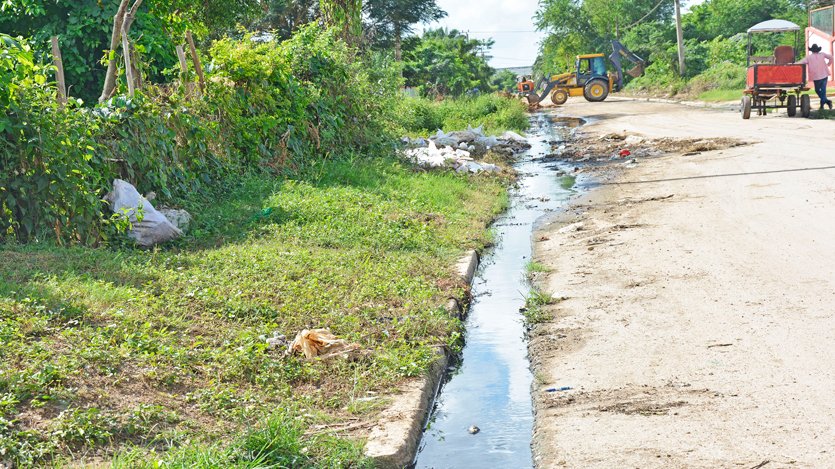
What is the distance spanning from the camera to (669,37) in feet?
201

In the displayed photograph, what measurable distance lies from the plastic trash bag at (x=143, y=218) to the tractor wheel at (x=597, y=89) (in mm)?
35784

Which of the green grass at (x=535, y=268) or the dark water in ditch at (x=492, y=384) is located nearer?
the dark water in ditch at (x=492, y=384)

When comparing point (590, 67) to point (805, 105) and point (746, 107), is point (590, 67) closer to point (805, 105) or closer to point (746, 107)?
point (746, 107)

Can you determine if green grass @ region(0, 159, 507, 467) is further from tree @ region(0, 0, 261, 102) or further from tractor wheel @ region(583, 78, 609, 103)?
tractor wheel @ region(583, 78, 609, 103)

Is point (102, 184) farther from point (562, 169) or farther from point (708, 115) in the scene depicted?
point (708, 115)

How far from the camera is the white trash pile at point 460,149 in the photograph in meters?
16.4

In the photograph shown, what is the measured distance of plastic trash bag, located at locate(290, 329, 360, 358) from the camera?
19.5ft

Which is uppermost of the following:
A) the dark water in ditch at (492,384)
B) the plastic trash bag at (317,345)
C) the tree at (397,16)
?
the tree at (397,16)

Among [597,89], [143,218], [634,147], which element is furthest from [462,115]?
[143,218]

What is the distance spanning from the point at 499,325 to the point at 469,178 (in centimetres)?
809

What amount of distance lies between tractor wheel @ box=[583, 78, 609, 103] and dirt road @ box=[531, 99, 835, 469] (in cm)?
3061

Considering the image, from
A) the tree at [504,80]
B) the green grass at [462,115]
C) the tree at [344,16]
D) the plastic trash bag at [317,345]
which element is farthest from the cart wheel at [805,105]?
the tree at [504,80]

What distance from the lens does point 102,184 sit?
897 cm

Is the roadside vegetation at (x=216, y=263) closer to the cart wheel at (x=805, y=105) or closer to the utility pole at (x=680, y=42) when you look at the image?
the cart wheel at (x=805, y=105)
